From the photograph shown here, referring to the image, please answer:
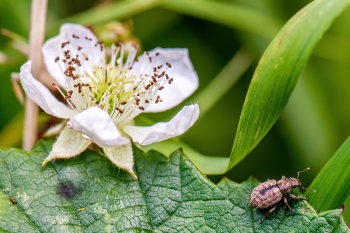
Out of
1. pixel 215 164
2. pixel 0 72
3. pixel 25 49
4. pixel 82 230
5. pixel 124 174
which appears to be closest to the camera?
pixel 82 230

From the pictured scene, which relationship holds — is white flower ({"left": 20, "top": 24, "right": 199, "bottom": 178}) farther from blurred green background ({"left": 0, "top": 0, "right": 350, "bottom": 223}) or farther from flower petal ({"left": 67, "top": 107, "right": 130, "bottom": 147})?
blurred green background ({"left": 0, "top": 0, "right": 350, "bottom": 223})

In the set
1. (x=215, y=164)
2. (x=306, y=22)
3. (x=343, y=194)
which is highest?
(x=306, y=22)

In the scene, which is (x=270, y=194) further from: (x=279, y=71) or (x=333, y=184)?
(x=279, y=71)

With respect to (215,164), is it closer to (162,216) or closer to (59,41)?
(162,216)

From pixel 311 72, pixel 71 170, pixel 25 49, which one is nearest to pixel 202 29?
pixel 311 72

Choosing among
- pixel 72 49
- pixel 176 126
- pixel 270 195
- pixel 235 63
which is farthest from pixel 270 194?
→ pixel 235 63

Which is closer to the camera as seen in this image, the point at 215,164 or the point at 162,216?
the point at 162,216

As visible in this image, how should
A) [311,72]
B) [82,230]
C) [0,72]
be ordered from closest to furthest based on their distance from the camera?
[82,230], [0,72], [311,72]
